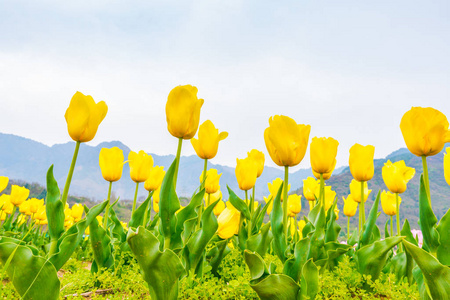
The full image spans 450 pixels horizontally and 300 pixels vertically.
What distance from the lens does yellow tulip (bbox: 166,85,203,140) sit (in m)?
1.98

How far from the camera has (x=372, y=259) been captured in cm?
247

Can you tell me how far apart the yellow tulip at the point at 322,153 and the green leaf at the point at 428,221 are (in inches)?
34.0

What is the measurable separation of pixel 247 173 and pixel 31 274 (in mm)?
1960

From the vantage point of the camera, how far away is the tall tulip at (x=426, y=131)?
196 centimetres

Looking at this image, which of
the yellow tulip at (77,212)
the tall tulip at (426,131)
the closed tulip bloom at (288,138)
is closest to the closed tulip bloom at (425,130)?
the tall tulip at (426,131)

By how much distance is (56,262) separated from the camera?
1.91m

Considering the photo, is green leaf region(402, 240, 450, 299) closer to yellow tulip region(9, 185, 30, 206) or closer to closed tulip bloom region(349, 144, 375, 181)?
closed tulip bloom region(349, 144, 375, 181)

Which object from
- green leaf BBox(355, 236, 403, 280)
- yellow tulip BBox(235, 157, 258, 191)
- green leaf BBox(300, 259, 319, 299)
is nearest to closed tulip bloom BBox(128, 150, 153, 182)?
yellow tulip BBox(235, 157, 258, 191)

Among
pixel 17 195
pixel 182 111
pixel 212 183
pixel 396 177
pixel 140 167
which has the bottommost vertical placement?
pixel 17 195

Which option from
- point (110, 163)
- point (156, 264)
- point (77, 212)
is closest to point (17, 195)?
point (77, 212)

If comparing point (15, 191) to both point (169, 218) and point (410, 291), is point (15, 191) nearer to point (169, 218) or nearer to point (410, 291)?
point (169, 218)

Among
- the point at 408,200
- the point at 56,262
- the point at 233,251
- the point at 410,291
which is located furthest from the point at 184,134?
the point at 408,200

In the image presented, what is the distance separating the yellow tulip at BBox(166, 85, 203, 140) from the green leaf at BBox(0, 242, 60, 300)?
1.06m

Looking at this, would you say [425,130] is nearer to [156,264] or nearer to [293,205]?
[156,264]
